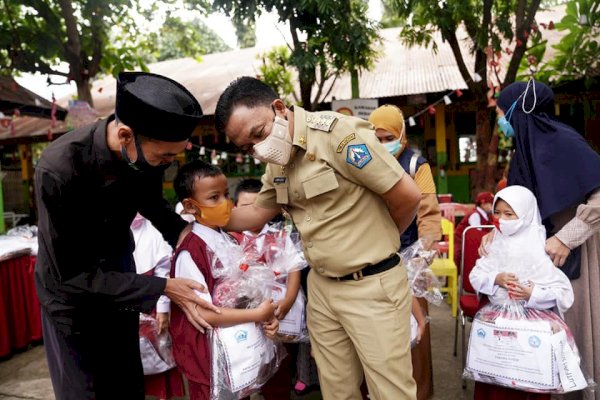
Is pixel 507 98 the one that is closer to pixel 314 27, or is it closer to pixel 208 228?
pixel 208 228

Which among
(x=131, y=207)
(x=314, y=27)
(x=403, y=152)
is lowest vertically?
(x=131, y=207)

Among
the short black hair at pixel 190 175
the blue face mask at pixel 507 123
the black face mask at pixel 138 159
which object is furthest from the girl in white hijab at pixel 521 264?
the black face mask at pixel 138 159

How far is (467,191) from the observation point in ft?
32.2

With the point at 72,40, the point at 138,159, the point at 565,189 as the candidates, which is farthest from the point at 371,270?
the point at 72,40

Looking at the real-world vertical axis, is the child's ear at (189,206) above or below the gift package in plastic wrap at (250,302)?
above

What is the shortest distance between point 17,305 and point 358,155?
13.0ft

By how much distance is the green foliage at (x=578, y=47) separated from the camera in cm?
564

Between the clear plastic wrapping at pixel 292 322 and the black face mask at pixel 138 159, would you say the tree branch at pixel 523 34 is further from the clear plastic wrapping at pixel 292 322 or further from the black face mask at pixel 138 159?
the black face mask at pixel 138 159

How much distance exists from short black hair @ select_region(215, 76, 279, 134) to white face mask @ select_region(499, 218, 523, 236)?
140cm

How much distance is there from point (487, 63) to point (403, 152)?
4.14 m

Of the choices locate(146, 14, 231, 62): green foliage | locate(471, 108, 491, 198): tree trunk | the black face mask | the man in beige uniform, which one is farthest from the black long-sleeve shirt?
locate(146, 14, 231, 62): green foliage

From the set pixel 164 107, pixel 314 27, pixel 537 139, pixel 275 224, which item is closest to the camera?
pixel 164 107

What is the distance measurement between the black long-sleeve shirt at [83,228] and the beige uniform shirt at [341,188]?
0.65m

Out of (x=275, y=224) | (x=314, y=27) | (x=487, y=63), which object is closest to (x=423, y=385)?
(x=275, y=224)
